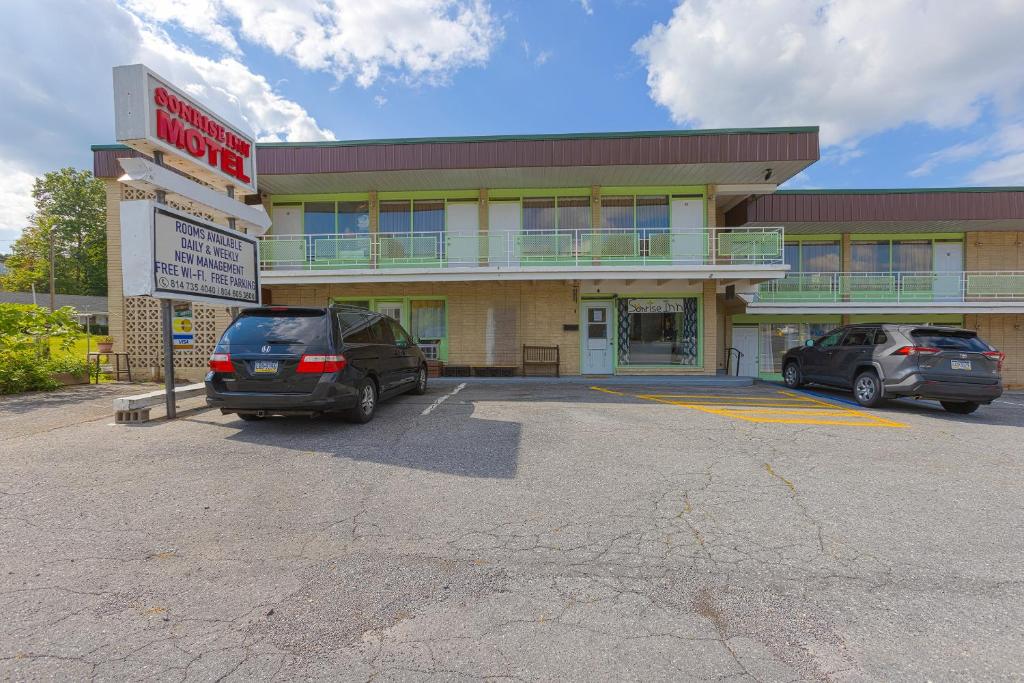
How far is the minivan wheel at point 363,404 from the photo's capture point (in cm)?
669

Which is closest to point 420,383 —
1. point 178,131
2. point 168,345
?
point 168,345

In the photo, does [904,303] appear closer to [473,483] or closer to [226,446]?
[473,483]

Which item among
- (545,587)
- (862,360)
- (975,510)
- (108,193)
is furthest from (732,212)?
(108,193)

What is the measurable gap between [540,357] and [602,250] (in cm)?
383

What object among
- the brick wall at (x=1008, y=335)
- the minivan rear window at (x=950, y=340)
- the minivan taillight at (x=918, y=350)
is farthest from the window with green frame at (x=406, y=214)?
the brick wall at (x=1008, y=335)

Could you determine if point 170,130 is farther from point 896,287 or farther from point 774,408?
point 896,287

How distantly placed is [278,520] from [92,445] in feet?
12.7

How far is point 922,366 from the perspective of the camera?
336 inches

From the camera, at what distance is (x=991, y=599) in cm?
277

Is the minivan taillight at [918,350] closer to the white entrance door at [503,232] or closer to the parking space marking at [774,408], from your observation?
the parking space marking at [774,408]

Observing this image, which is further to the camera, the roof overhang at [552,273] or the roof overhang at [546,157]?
the roof overhang at [552,273]

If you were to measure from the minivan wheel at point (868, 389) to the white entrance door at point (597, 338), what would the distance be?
6.64 meters

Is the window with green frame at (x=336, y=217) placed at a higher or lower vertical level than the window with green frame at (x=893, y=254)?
higher

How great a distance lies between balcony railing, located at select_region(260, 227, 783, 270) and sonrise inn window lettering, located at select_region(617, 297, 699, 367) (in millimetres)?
1803
